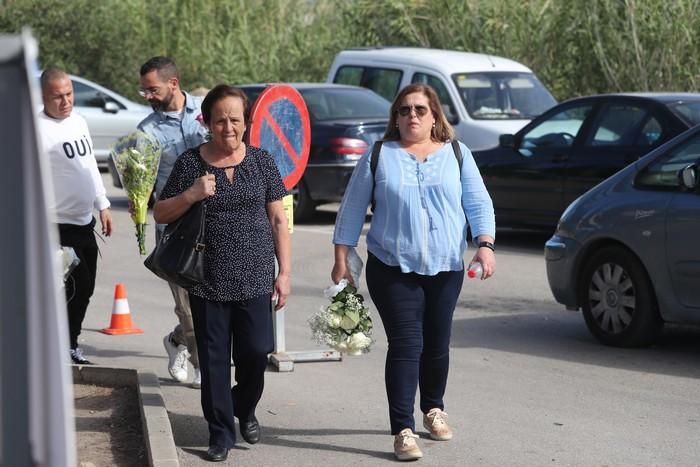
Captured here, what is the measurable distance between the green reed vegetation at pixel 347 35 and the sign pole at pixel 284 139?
14777mm

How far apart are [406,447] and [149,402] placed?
1435 millimetres

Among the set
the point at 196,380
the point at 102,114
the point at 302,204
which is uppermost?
the point at 196,380

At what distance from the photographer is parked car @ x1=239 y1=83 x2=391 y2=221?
17.0 meters

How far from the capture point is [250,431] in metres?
7.07

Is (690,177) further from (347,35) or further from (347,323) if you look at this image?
(347,35)

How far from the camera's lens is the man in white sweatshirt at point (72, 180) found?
821 cm

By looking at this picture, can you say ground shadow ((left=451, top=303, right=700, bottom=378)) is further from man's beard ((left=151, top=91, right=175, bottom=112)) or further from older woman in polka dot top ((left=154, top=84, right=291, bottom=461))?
older woman in polka dot top ((left=154, top=84, right=291, bottom=461))

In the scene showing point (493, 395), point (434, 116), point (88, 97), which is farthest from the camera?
point (88, 97)

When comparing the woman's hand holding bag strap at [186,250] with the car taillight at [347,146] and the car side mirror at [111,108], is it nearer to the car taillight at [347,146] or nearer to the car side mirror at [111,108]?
the car taillight at [347,146]

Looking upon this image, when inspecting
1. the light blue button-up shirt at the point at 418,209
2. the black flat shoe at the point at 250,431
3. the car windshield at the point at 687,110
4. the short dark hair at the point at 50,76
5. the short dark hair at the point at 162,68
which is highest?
the short dark hair at the point at 162,68

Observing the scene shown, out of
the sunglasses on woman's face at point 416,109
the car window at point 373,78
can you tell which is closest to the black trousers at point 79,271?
the sunglasses on woman's face at point 416,109

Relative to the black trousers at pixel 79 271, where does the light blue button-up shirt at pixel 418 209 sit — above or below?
above

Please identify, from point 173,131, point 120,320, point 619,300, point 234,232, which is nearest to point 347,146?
point 120,320

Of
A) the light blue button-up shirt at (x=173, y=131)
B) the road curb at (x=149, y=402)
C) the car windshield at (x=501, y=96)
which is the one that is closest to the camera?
the road curb at (x=149, y=402)
